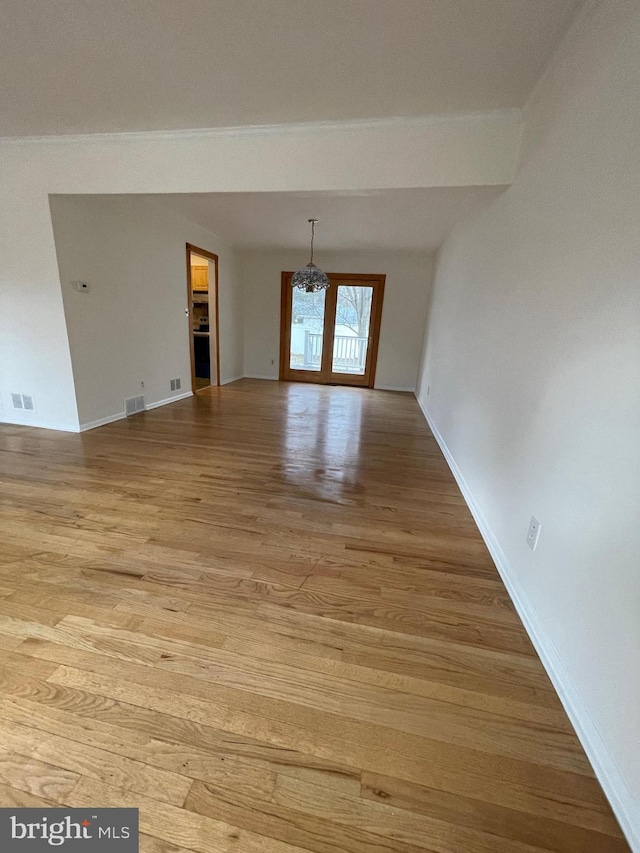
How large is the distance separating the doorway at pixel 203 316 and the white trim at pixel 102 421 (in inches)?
58.9

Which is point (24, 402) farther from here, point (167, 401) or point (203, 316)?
point (203, 316)

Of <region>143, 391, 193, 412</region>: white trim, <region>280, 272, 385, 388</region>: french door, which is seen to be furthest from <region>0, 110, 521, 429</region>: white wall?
<region>280, 272, 385, 388</region>: french door

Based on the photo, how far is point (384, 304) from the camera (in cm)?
652

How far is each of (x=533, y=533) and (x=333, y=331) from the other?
5.85 meters

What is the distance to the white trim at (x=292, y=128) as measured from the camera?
2.14 m

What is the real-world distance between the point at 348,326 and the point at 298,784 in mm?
6594

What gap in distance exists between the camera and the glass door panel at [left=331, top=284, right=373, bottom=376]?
660 centimetres

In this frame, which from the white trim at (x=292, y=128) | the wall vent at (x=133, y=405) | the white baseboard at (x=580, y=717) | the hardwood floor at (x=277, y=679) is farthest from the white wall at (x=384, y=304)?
the white baseboard at (x=580, y=717)

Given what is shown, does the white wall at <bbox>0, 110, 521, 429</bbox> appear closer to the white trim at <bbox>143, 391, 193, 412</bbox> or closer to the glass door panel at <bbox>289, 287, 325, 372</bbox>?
the white trim at <bbox>143, 391, 193, 412</bbox>

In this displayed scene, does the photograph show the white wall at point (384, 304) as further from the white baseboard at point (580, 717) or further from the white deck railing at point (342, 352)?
the white baseboard at point (580, 717)

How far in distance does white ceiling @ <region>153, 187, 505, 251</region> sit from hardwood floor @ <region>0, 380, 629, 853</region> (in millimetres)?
2437

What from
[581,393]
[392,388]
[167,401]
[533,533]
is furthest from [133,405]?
[392,388]

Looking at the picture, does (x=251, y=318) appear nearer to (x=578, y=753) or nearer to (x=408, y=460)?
(x=408, y=460)

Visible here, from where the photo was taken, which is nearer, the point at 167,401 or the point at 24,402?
the point at 24,402
